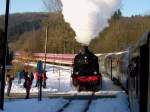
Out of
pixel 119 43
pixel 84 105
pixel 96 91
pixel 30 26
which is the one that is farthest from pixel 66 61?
pixel 30 26

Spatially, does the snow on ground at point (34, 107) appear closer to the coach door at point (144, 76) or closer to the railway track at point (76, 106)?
the railway track at point (76, 106)

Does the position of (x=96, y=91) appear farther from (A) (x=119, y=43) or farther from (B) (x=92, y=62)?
(A) (x=119, y=43)

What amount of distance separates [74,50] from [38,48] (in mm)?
24319

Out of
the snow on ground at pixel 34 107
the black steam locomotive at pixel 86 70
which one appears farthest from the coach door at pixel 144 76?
the black steam locomotive at pixel 86 70

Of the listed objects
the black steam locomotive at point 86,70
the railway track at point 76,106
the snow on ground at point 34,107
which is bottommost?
the railway track at point 76,106

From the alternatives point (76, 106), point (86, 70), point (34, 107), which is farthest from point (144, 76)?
point (86, 70)

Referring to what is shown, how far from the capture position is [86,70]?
3519cm

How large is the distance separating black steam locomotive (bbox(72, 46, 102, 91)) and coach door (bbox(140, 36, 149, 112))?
24.2 metres

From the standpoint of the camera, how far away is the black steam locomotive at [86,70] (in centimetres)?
3494

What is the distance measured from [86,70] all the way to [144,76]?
82.4 ft

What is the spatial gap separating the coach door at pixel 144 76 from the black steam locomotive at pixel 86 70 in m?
24.2

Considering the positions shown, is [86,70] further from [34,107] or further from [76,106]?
[34,107]

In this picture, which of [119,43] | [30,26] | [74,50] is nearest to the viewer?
[74,50]

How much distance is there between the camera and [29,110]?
72.9ft
